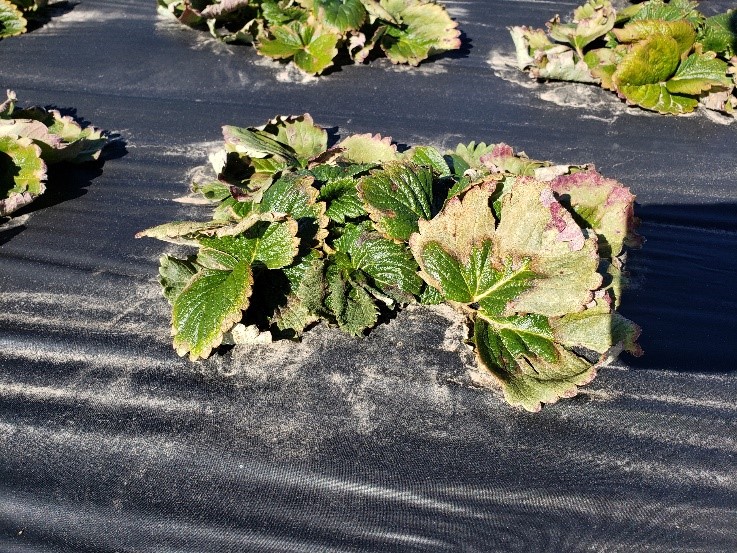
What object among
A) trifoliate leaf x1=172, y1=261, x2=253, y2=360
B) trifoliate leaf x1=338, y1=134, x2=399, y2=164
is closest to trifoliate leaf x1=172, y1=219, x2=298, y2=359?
trifoliate leaf x1=172, y1=261, x2=253, y2=360

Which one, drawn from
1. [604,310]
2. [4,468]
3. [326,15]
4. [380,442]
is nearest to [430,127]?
[326,15]

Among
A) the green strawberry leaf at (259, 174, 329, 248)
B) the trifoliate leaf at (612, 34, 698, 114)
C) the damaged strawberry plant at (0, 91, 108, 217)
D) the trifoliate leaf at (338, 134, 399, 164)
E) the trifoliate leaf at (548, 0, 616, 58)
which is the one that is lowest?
the damaged strawberry plant at (0, 91, 108, 217)

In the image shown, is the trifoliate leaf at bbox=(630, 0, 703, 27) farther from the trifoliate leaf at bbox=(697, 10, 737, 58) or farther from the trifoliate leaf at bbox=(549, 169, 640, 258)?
the trifoliate leaf at bbox=(549, 169, 640, 258)

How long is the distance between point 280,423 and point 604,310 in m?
0.85

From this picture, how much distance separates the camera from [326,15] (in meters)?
3.14

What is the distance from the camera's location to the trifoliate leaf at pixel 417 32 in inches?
127

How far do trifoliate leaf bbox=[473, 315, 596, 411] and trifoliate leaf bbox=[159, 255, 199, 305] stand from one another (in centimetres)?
82

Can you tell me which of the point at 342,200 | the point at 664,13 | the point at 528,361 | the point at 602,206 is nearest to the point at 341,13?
the point at 664,13

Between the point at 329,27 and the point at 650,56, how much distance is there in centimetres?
144

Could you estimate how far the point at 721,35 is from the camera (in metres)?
2.95

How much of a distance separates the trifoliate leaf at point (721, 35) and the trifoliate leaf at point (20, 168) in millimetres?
2822

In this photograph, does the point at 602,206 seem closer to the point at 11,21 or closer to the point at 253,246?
the point at 253,246

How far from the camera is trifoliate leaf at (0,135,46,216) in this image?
2.24m

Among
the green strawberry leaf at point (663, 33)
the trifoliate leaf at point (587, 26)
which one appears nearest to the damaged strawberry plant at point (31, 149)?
the trifoliate leaf at point (587, 26)
